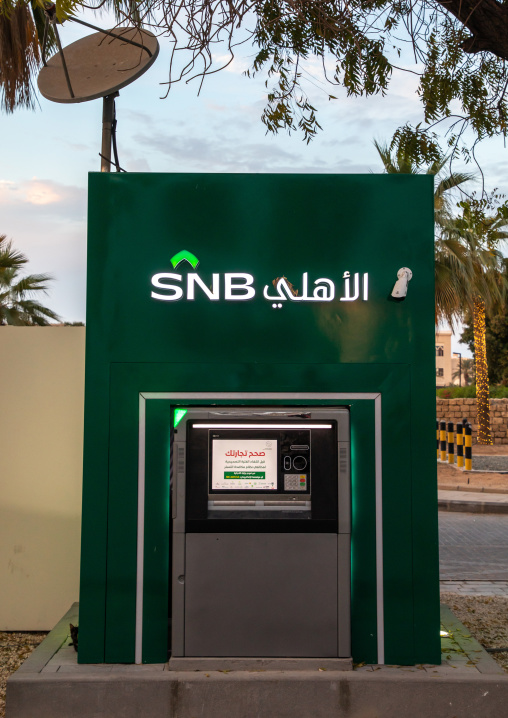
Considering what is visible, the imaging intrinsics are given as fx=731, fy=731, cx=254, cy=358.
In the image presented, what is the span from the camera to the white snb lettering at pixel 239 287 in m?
4.42

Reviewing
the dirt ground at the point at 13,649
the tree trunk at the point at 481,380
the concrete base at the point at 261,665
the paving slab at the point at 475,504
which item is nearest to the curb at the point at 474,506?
the paving slab at the point at 475,504

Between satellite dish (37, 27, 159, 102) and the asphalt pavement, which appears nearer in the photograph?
satellite dish (37, 27, 159, 102)

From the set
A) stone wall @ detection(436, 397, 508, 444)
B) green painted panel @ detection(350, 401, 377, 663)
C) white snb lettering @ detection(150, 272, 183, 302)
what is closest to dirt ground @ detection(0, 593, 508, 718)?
green painted panel @ detection(350, 401, 377, 663)

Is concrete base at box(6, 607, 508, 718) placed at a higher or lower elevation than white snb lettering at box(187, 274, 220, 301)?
lower

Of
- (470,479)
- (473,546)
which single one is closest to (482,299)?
(470,479)

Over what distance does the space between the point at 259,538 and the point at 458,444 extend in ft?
47.8

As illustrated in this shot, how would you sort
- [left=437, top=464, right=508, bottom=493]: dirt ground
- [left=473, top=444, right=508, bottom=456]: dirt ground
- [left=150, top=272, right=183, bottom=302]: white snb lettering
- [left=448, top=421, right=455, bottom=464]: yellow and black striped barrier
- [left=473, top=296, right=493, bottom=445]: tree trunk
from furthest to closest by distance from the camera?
[left=473, top=296, right=493, bottom=445]: tree trunk, [left=473, top=444, right=508, bottom=456]: dirt ground, [left=448, top=421, right=455, bottom=464]: yellow and black striped barrier, [left=437, top=464, right=508, bottom=493]: dirt ground, [left=150, top=272, right=183, bottom=302]: white snb lettering

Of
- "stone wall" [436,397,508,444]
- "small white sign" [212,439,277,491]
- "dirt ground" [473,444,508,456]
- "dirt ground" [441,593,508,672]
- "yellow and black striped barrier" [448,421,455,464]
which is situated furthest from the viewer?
"stone wall" [436,397,508,444]

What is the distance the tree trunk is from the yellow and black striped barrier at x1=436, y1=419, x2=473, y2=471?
12.6 feet

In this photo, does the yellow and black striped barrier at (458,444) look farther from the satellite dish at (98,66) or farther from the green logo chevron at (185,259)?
the satellite dish at (98,66)

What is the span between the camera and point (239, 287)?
4422 millimetres

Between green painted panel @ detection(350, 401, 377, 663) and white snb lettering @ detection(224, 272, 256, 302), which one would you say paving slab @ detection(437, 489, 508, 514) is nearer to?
green painted panel @ detection(350, 401, 377, 663)

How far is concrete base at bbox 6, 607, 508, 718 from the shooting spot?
3994mm

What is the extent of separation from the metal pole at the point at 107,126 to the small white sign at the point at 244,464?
2.16 meters
